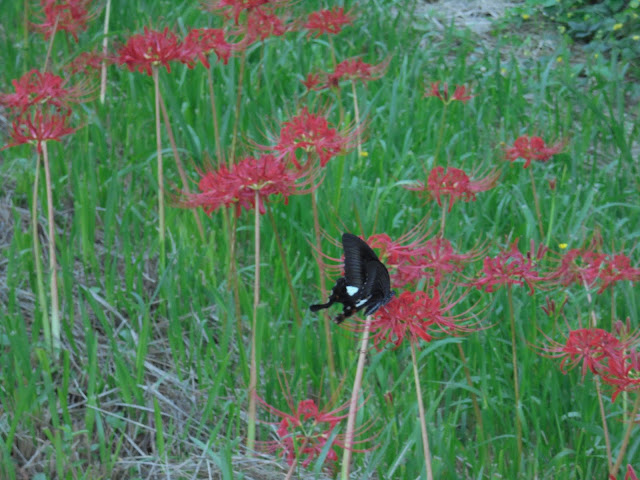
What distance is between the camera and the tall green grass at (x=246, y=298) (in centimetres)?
233

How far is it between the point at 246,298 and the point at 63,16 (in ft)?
5.53

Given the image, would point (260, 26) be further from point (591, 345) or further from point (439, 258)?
point (591, 345)

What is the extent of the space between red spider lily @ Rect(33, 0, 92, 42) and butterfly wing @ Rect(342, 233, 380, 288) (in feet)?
7.07

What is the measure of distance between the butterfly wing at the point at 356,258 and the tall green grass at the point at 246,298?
0.41m

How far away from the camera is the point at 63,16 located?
365 cm

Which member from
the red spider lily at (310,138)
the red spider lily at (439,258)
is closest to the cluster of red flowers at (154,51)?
the red spider lily at (310,138)

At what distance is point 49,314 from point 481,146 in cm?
237

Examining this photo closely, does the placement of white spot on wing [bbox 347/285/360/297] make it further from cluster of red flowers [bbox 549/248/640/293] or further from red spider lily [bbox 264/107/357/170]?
cluster of red flowers [bbox 549/248/640/293]

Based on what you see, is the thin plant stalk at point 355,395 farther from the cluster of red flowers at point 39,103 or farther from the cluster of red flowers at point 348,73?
the cluster of red flowers at point 348,73

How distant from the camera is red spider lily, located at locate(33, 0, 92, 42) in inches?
137

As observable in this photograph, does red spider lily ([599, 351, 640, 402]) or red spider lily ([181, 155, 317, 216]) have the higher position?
red spider lily ([181, 155, 317, 216])

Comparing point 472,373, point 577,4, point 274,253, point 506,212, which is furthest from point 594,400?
point 577,4

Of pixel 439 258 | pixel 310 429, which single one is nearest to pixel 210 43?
pixel 439 258

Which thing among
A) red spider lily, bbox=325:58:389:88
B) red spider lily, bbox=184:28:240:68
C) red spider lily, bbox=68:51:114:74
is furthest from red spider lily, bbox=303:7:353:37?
red spider lily, bbox=68:51:114:74
